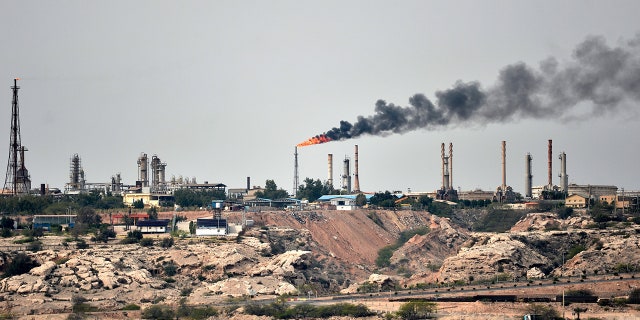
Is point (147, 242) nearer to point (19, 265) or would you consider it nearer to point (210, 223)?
point (210, 223)

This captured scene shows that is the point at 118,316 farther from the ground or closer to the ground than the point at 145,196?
closer to the ground

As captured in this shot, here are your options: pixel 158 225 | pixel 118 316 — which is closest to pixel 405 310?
pixel 118 316

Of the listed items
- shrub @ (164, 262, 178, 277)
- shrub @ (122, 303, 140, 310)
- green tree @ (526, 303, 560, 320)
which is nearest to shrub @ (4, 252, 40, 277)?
shrub @ (164, 262, 178, 277)

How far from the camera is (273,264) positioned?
141 m

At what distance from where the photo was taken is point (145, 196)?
19488cm

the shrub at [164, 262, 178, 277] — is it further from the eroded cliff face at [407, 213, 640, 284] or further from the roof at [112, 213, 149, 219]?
the roof at [112, 213, 149, 219]

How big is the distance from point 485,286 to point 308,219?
59.6 meters

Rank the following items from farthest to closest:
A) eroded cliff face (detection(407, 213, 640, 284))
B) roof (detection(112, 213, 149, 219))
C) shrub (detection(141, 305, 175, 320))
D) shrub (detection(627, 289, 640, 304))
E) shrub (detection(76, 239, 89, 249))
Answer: roof (detection(112, 213, 149, 219)), shrub (detection(76, 239, 89, 249)), eroded cliff face (detection(407, 213, 640, 284)), shrub (detection(141, 305, 175, 320)), shrub (detection(627, 289, 640, 304))

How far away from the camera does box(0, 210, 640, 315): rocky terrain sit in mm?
125562

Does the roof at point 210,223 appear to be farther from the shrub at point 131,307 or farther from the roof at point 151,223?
the shrub at point 131,307

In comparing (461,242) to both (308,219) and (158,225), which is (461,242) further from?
(158,225)

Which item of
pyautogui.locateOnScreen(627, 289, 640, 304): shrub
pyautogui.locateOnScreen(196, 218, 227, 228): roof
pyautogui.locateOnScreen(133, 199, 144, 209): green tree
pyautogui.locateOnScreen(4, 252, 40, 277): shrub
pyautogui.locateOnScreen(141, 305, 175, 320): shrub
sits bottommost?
pyautogui.locateOnScreen(141, 305, 175, 320): shrub

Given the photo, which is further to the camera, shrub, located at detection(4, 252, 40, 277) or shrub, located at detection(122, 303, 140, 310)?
shrub, located at detection(4, 252, 40, 277)

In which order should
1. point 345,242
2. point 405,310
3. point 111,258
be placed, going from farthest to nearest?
point 345,242 → point 111,258 → point 405,310
